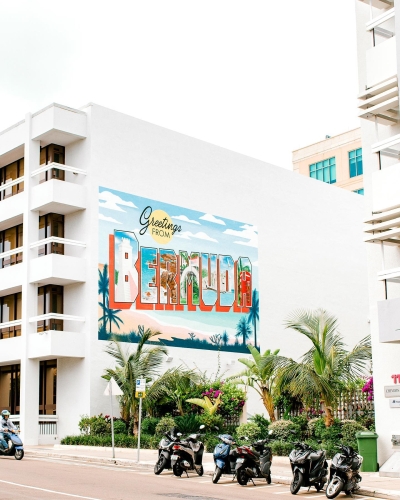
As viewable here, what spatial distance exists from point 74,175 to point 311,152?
39257 mm

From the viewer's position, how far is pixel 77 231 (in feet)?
120

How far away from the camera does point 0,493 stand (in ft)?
51.3

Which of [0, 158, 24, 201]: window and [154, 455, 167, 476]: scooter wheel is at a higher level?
[0, 158, 24, 201]: window

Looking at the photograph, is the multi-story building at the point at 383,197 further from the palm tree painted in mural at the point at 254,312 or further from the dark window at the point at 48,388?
the palm tree painted in mural at the point at 254,312

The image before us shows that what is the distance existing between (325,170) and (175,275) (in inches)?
1375

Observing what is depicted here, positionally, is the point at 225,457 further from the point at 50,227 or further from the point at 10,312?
the point at 10,312

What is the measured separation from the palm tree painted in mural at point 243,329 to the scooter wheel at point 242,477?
22.0 meters

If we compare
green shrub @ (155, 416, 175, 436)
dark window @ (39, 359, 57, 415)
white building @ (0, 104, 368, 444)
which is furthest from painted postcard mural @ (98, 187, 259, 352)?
green shrub @ (155, 416, 175, 436)

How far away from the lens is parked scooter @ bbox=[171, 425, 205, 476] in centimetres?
2023

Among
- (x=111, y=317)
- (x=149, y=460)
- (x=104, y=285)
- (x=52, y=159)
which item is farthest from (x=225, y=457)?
(x=52, y=159)

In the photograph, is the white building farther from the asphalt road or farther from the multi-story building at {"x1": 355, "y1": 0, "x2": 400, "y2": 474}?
the multi-story building at {"x1": 355, "y1": 0, "x2": 400, "y2": 474}

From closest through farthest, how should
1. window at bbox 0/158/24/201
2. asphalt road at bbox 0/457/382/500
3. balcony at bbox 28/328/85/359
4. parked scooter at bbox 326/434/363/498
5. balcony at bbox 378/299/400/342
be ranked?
1. asphalt road at bbox 0/457/382/500
2. parked scooter at bbox 326/434/363/498
3. balcony at bbox 378/299/400/342
4. balcony at bbox 28/328/85/359
5. window at bbox 0/158/24/201

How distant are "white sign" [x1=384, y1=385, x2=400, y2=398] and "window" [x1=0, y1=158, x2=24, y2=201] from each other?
23106mm

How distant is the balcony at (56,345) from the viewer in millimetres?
34094
